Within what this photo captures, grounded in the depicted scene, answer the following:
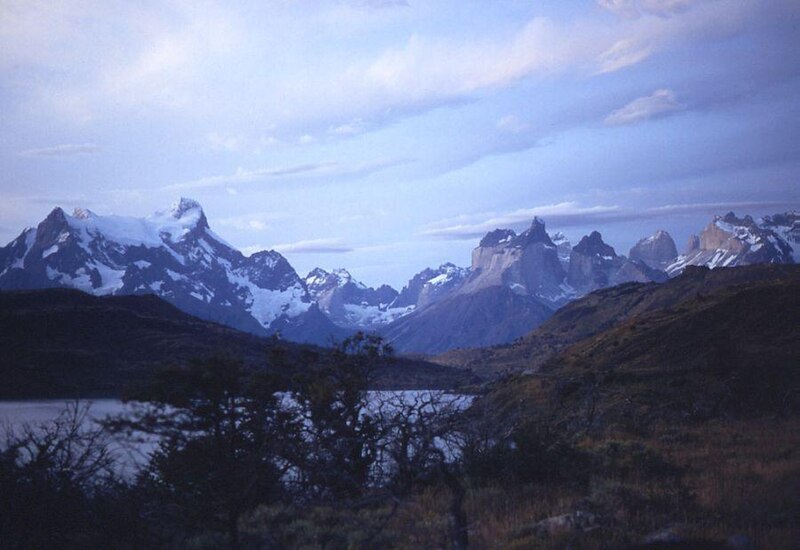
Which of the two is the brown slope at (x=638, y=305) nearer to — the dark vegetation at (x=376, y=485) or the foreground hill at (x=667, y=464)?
the foreground hill at (x=667, y=464)

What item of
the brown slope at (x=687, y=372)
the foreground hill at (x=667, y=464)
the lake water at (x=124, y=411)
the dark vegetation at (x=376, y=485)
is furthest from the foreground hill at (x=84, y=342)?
the dark vegetation at (x=376, y=485)

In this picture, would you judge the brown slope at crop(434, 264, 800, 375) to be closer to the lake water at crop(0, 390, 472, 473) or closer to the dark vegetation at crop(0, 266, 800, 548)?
the lake water at crop(0, 390, 472, 473)

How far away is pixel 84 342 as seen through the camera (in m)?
110

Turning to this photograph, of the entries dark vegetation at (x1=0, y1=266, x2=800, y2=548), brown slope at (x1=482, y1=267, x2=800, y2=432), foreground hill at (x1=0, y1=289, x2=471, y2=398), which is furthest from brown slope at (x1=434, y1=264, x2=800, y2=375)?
dark vegetation at (x1=0, y1=266, x2=800, y2=548)

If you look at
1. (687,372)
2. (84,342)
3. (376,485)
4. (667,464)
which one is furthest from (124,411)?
(84,342)

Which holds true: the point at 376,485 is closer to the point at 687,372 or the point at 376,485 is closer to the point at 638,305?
the point at 687,372

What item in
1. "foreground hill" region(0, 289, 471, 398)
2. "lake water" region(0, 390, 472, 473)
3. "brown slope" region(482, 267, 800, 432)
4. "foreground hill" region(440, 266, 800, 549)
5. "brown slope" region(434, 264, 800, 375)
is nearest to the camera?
"foreground hill" region(440, 266, 800, 549)

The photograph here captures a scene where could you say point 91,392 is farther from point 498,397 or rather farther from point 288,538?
point 288,538

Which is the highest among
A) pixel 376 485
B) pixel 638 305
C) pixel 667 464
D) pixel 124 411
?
pixel 638 305

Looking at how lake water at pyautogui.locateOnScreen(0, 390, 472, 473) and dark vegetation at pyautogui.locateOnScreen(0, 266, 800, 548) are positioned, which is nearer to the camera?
dark vegetation at pyautogui.locateOnScreen(0, 266, 800, 548)

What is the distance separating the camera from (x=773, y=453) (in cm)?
1485

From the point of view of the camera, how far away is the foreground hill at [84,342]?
84.9 m

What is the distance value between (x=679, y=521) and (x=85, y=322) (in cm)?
12622

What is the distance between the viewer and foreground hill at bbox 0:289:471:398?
8488 cm
